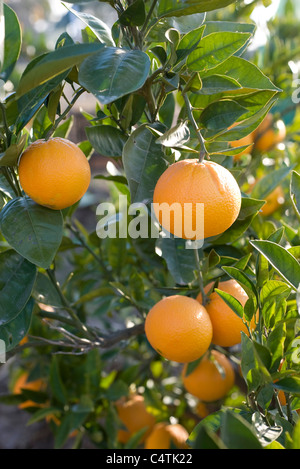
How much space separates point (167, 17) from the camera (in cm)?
70

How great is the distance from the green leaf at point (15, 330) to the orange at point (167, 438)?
572 mm

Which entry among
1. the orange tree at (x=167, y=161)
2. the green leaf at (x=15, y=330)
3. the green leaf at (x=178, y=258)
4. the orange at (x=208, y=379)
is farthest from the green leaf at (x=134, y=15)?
the orange at (x=208, y=379)

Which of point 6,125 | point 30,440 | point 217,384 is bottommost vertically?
point 30,440

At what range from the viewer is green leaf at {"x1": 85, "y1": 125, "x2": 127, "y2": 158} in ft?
2.57

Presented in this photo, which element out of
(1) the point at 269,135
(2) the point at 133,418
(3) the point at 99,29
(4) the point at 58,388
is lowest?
(2) the point at 133,418

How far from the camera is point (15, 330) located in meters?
0.80

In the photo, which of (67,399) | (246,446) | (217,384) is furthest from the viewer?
(67,399)

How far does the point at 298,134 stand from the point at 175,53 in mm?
963

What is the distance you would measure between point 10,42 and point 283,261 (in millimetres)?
507

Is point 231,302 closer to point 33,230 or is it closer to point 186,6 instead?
point 33,230

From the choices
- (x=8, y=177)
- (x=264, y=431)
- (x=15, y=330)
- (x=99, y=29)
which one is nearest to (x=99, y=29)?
(x=99, y=29)

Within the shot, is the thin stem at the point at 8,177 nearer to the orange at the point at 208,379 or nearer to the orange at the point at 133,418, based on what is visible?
the orange at the point at 208,379
